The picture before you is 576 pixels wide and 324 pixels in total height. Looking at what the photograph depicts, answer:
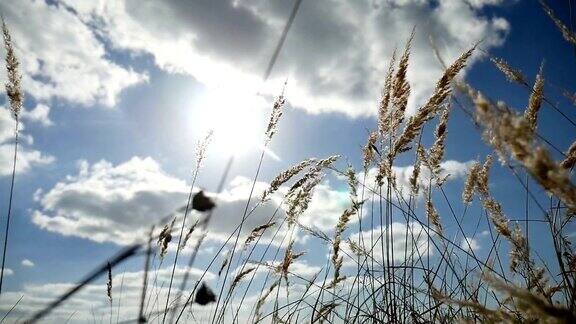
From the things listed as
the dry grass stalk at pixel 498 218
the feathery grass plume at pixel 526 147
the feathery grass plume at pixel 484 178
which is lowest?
Result: the feathery grass plume at pixel 526 147

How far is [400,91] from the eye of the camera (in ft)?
10.2

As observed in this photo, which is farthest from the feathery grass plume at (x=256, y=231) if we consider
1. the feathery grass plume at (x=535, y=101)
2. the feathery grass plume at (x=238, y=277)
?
the feathery grass plume at (x=535, y=101)

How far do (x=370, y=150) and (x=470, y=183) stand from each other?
29.3 inches

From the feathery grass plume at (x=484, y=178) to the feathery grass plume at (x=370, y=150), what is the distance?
0.71 m

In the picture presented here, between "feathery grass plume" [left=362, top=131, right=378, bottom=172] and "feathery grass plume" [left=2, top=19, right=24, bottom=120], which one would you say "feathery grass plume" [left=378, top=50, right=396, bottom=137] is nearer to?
"feathery grass plume" [left=362, top=131, right=378, bottom=172]

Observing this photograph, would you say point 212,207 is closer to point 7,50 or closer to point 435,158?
point 435,158

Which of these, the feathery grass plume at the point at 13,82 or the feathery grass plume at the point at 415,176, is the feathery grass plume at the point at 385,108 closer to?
the feathery grass plume at the point at 415,176

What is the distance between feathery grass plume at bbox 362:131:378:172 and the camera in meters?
3.52

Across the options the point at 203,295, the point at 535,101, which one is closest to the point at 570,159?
the point at 535,101

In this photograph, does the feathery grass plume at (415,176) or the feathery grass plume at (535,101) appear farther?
the feathery grass plume at (415,176)

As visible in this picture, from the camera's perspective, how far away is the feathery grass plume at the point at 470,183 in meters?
3.21

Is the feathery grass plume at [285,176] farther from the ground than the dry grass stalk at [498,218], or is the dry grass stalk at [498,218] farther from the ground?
the feathery grass plume at [285,176]

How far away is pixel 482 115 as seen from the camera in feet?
2.95

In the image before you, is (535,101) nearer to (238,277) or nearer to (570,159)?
(570,159)
